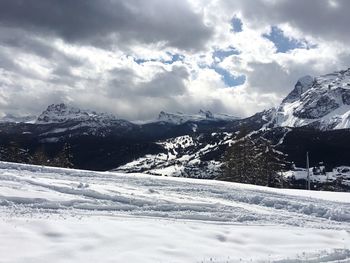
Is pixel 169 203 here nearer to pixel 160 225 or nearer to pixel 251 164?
pixel 160 225

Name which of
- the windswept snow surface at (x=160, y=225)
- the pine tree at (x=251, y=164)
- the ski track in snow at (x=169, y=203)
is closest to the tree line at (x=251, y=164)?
the pine tree at (x=251, y=164)

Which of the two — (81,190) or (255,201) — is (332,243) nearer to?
(255,201)

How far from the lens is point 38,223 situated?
400 inches

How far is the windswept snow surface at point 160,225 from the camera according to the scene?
29.9ft

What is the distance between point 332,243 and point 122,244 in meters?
5.38

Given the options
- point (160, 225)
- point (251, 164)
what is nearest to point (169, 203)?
point (160, 225)

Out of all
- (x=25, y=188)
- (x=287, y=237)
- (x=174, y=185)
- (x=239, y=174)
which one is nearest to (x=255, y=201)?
(x=174, y=185)

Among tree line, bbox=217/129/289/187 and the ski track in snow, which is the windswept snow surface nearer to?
the ski track in snow

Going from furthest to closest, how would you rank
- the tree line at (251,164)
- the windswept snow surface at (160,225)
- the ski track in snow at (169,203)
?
the tree line at (251,164) < the ski track in snow at (169,203) < the windswept snow surface at (160,225)

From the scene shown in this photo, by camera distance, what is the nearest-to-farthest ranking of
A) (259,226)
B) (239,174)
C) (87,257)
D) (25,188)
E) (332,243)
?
(87,257)
(332,243)
(259,226)
(25,188)
(239,174)

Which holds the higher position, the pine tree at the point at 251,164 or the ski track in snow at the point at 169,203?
the pine tree at the point at 251,164

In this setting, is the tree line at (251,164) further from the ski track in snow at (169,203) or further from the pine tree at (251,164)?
the ski track in snow at (169,203)

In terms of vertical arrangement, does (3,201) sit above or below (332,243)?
above

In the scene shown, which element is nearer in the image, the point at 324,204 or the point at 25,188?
the point at 25,188
